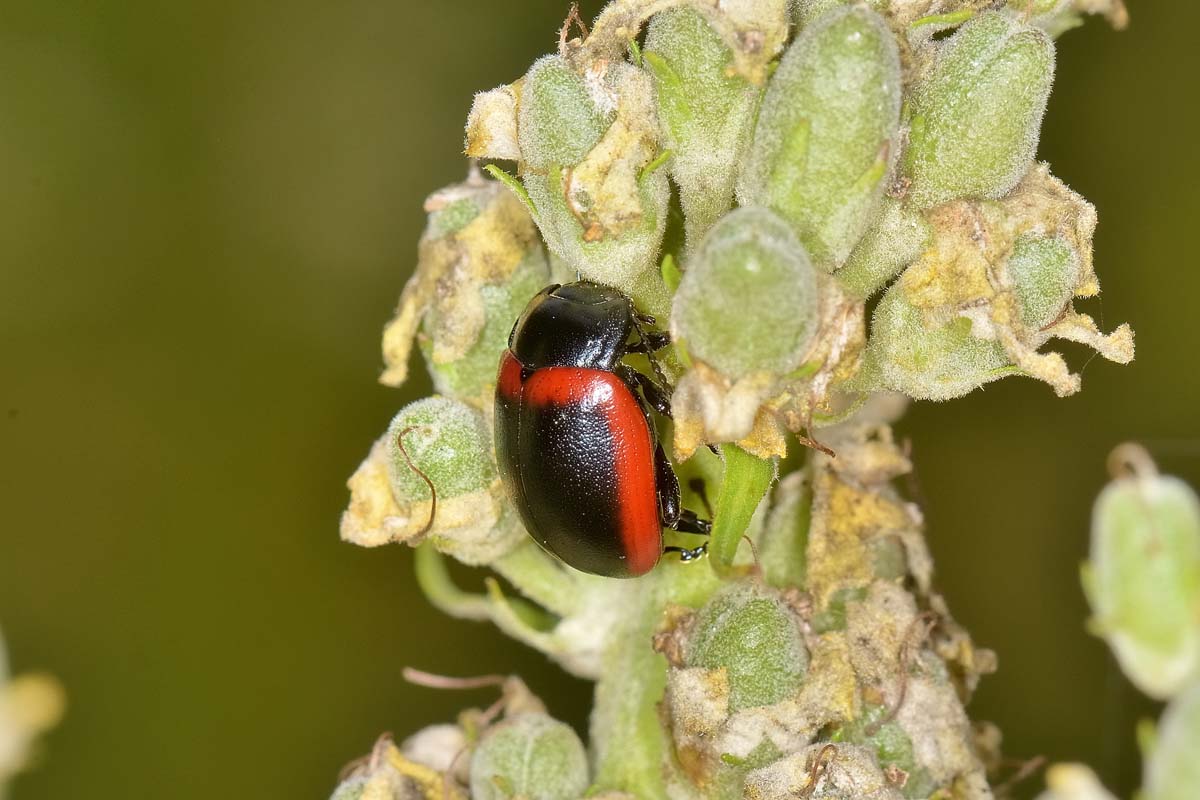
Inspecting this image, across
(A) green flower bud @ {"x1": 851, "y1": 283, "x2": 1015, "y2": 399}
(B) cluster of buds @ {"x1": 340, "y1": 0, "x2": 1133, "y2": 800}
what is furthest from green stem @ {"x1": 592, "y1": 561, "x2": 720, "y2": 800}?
(A) green flower bud @ {"x1": 851, "y1": 283, "x2": 1015, "y2": 399}

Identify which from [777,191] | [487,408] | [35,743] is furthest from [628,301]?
[35,743]

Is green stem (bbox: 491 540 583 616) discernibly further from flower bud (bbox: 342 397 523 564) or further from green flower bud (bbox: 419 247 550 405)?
green flower bud (bbox: 419 247 550 405)

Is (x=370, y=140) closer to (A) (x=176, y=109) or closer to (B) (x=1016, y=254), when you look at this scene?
(A) (x=176, y=109)

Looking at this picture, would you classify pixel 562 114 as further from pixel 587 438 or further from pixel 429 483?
pixel 429 483

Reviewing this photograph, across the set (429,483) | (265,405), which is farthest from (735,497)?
(265,405)

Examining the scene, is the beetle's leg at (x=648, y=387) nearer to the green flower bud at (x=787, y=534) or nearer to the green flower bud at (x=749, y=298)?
the green flower bud at (x=787, y=534)

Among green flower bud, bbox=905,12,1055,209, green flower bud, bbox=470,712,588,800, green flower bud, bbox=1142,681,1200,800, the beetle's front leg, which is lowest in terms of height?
green flower bud, bbox=470,712,588,800

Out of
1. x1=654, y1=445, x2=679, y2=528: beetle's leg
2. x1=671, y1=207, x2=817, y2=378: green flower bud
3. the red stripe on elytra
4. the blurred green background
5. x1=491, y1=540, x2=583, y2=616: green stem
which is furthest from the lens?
the blurred green background
